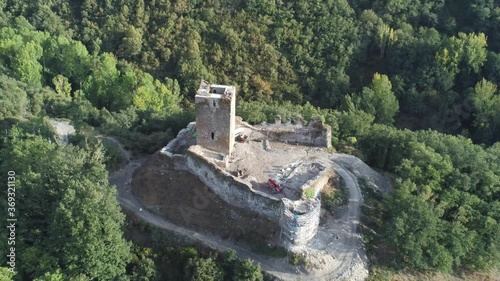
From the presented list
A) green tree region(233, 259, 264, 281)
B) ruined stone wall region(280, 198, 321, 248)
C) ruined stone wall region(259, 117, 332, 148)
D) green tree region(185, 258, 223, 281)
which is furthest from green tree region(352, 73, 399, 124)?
green tree region(185, 258, 223, 281)

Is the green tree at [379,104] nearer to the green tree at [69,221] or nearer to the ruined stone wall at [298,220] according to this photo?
the ruined stone wall at [298,220]

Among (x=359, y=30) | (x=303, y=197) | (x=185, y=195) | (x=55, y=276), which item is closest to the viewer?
(x=55, y=276)

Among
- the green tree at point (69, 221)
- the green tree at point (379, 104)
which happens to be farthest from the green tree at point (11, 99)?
the green tree at point (379, 104)

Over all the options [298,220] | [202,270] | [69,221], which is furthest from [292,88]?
[69,221]

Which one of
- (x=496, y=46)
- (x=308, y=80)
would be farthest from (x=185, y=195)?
(x=496, y=46)

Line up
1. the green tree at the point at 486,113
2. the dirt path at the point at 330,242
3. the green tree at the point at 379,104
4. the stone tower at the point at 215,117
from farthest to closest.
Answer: the green tree at the point at 379,104, the green tree at the point at 486,113, the stone tower at the point at 215,117, the dirt path at the point at 330,242

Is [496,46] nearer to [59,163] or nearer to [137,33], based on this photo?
[137,33]
